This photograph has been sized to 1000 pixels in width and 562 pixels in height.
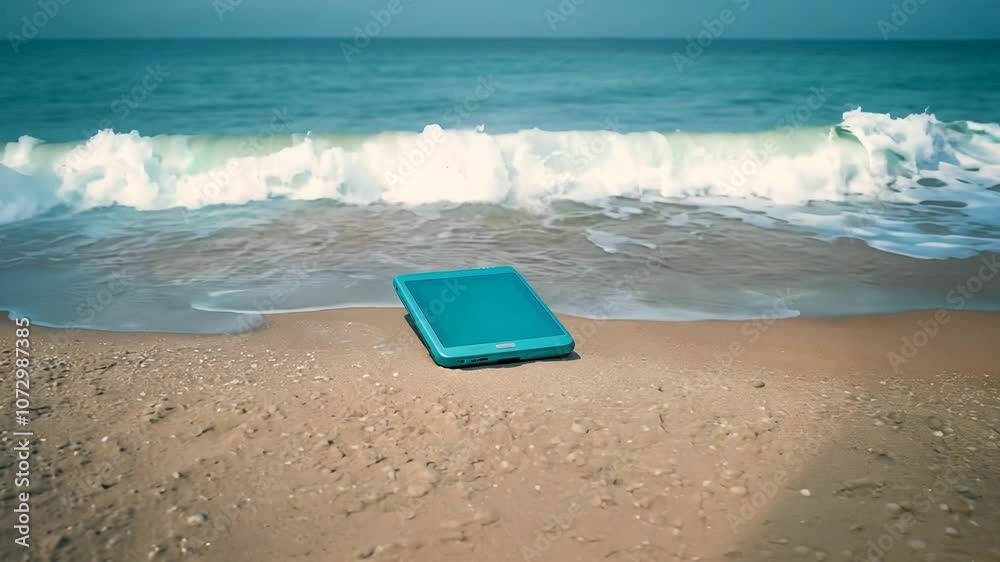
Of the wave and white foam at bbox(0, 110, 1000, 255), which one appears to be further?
the wave

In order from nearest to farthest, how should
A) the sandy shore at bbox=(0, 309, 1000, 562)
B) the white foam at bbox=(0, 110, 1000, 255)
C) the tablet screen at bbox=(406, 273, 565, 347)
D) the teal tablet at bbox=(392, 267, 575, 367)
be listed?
the sandy shore at bbox=(0, 309, 1000, 562) → the teal tablet at bbox=(392, 267, 575, 367) → the tablet screen at bbox=(406, 273, 565, 347) → the white foam at bbox=(0, 110, 1000, 255)

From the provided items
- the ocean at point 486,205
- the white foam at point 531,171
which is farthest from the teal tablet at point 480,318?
the white foam at point 531,171

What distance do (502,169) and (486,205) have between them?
3.90ft

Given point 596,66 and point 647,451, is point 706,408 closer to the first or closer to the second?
point 647,451

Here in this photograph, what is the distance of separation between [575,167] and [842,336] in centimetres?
687

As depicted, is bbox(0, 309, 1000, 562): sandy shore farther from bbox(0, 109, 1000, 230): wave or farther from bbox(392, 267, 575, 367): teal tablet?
bbox(0, 109, 1000, 230): wave

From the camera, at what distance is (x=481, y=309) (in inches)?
205

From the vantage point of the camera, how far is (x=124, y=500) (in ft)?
10.6

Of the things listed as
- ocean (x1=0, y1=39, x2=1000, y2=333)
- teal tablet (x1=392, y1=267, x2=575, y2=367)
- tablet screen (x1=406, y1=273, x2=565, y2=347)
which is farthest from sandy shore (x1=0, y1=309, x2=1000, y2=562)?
ocean (x1=0, y1=39, x2=1000, y2=333)

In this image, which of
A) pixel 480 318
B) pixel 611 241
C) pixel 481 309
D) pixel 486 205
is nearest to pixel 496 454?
pixel 480 318

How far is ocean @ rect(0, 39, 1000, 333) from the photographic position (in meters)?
6.53

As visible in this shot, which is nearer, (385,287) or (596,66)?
(385,287)

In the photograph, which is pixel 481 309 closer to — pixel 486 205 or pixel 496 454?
pixel 496 454

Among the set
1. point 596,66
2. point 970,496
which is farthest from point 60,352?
point 596,66
